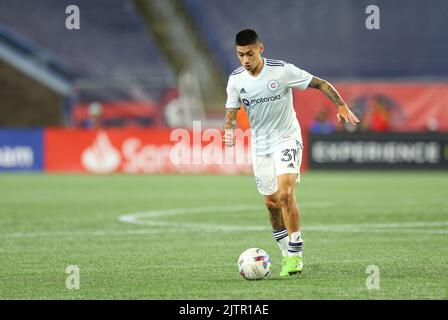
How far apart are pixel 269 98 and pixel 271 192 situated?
2.94ft

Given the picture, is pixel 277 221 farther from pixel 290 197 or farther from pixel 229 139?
pixel 229 139

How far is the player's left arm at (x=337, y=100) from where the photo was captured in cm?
940

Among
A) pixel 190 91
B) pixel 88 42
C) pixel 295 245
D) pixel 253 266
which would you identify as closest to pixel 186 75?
pixel 190 91

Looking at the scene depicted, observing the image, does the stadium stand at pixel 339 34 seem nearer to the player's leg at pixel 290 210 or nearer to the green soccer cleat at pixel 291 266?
the player's leg at pixel 290 210

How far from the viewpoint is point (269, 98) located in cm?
952

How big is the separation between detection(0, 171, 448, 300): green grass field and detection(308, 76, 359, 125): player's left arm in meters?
1.39

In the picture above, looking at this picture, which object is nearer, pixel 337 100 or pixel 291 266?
pixel 291 266

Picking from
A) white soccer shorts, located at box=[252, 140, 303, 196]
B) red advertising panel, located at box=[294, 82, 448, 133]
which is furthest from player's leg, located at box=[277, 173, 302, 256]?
red advertising panel, located at box=[294, 82, 448, 133]

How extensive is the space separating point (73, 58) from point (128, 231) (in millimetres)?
22767

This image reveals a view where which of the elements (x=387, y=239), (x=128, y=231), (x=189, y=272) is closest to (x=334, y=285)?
(x=189, y=272)

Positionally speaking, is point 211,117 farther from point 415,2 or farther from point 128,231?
point 128,231

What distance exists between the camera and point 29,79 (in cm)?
3488

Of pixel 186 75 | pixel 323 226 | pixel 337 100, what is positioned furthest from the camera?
pixel 186 75
